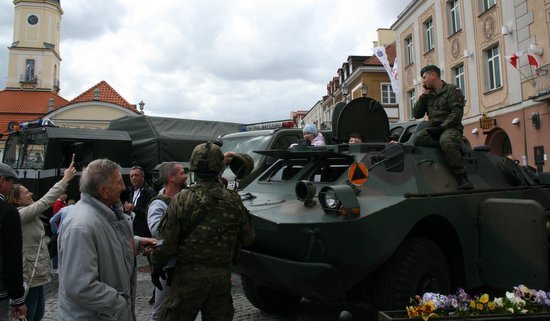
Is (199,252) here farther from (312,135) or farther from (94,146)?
(94,146)

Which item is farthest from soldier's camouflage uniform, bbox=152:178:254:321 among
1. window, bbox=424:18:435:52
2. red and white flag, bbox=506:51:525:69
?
window, bbox=424:18:435:52

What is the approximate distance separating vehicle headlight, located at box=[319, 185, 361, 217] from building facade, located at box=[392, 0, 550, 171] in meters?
11.2

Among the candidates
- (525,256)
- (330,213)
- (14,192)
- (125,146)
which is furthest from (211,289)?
(125,146)

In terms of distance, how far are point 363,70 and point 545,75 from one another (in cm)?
1781

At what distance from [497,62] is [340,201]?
1508 centimetres

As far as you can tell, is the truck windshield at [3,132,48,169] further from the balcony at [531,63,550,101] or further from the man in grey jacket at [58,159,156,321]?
the balcony at [531,63,550,101]

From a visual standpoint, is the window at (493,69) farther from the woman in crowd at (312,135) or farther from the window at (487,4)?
the woman in crowd at (312,135)

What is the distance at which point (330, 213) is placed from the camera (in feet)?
12.9

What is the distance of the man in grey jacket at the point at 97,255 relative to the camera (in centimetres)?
245

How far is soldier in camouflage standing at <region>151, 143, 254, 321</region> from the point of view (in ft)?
9.80

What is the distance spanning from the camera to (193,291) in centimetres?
298

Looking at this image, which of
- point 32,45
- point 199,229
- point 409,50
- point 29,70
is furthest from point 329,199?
point 32,45

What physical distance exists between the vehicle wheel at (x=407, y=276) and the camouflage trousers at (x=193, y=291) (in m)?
1.53

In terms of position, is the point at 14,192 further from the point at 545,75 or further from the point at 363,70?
the point at 363,70
